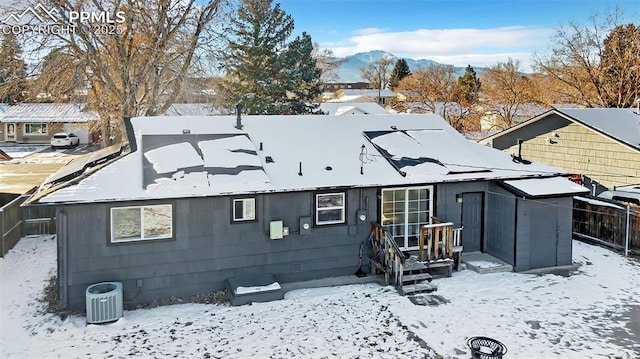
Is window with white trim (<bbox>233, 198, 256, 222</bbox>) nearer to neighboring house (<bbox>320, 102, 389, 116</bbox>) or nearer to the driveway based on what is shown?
the driveway

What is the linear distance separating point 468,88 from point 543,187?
34.7 m

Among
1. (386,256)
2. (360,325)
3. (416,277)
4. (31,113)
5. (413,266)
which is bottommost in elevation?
(360,325)

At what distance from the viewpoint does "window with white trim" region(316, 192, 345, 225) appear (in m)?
10.6

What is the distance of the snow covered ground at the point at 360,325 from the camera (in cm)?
765

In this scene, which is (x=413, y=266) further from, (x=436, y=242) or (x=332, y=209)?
(x=332, y=209)

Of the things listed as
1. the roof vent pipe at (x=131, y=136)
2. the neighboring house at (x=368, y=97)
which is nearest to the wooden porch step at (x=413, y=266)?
the roof vent pipe at (x=131, y=136)

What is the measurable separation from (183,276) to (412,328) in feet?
14.8

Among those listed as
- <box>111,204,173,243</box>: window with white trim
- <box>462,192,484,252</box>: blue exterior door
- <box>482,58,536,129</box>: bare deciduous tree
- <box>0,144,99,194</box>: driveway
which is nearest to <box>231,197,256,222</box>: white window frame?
<box>111,204,173,243</box>: window with white trim

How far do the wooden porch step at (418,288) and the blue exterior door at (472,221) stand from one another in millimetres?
2378

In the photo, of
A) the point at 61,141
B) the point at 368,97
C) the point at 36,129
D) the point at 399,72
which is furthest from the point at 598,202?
A: the point at 399,72

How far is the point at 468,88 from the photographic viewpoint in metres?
44.2

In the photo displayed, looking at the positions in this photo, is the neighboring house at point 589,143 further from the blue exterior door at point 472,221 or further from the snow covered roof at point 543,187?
the blue exterior door at point 472,221

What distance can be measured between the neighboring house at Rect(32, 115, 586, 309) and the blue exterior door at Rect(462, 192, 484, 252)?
28mm

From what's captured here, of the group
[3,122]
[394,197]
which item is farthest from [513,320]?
[3,122]
